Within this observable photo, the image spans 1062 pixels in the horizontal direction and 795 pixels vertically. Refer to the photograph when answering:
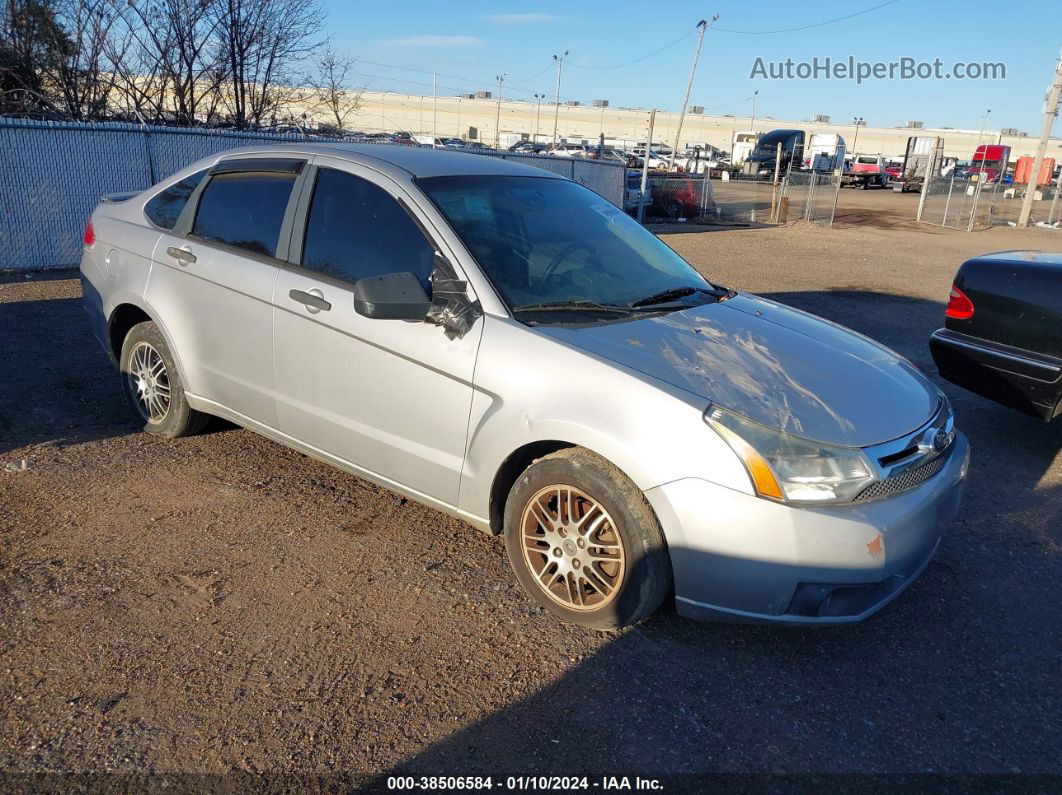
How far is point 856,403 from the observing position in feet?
10.5

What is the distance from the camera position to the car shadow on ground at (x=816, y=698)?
265cm

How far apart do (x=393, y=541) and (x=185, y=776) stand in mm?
1568

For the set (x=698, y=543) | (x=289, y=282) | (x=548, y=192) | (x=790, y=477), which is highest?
(x=548, y=192)

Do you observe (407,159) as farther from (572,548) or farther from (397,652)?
(397,652)

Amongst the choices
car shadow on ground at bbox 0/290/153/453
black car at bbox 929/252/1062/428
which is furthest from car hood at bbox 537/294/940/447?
car shadow on ground at bbox 0/290/153/453

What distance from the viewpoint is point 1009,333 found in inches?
206

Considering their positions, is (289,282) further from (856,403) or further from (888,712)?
(888,712)

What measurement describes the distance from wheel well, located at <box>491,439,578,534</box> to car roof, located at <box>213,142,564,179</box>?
4.83ft

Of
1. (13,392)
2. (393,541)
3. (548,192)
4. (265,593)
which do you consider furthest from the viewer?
(13,392)

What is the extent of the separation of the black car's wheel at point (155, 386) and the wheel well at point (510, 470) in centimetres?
221

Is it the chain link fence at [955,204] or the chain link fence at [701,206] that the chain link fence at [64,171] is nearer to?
the chain link fence at [701,206]

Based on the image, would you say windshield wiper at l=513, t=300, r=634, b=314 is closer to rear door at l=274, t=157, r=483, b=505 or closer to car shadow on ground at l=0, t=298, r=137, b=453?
rear door at l=274, t=157, r=483, b=505

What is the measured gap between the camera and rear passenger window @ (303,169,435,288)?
12.1 ft

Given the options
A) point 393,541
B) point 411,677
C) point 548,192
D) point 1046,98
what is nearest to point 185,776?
point 411,677
